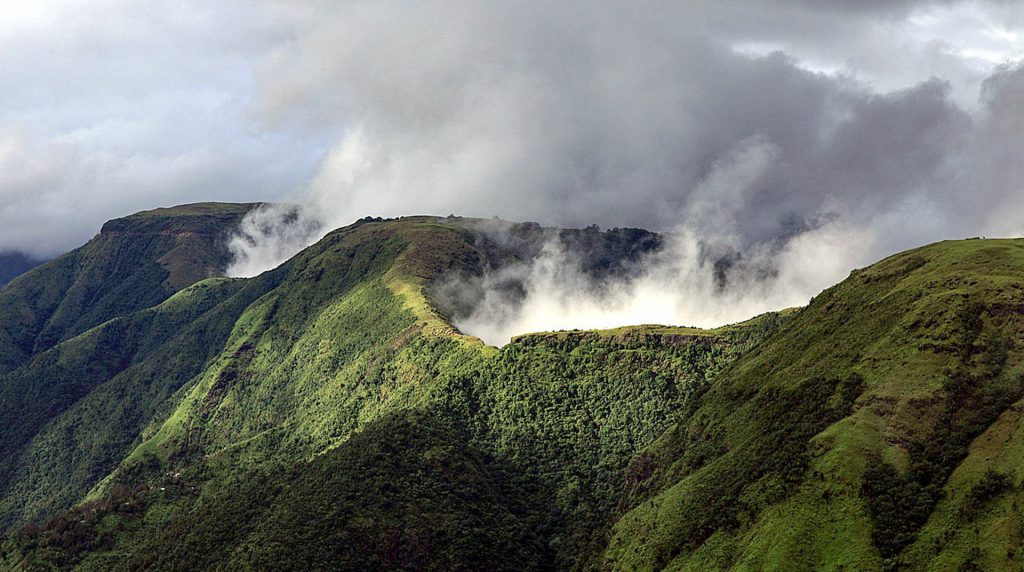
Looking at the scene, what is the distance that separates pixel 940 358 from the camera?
179625 mm

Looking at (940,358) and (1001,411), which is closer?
(1001,411)

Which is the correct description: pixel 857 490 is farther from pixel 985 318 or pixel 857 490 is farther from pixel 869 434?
pixel 985 318

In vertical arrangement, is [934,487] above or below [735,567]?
above

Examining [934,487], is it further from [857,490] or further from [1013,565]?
[1013,565]

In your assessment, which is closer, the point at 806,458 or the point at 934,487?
the point at 934,487

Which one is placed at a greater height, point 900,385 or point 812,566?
point 900,385

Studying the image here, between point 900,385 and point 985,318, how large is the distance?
71.7 feet

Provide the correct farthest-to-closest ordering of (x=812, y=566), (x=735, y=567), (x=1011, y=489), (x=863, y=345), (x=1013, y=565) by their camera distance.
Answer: (x=863, y=345) → (x=735, y=567) → (x=812, y=566) → (x=1011, y=489) → (x=1013, y=565)

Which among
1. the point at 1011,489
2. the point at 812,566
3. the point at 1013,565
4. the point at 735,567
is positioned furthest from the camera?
the point at 735,567

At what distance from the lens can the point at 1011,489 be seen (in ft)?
482

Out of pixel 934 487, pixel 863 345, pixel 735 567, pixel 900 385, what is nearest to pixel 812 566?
pixel 735 567

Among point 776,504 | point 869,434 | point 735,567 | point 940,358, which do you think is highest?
point 940,358

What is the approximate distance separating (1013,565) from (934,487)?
23892 mm

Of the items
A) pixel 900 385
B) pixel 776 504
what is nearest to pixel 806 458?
pixel 776 504
